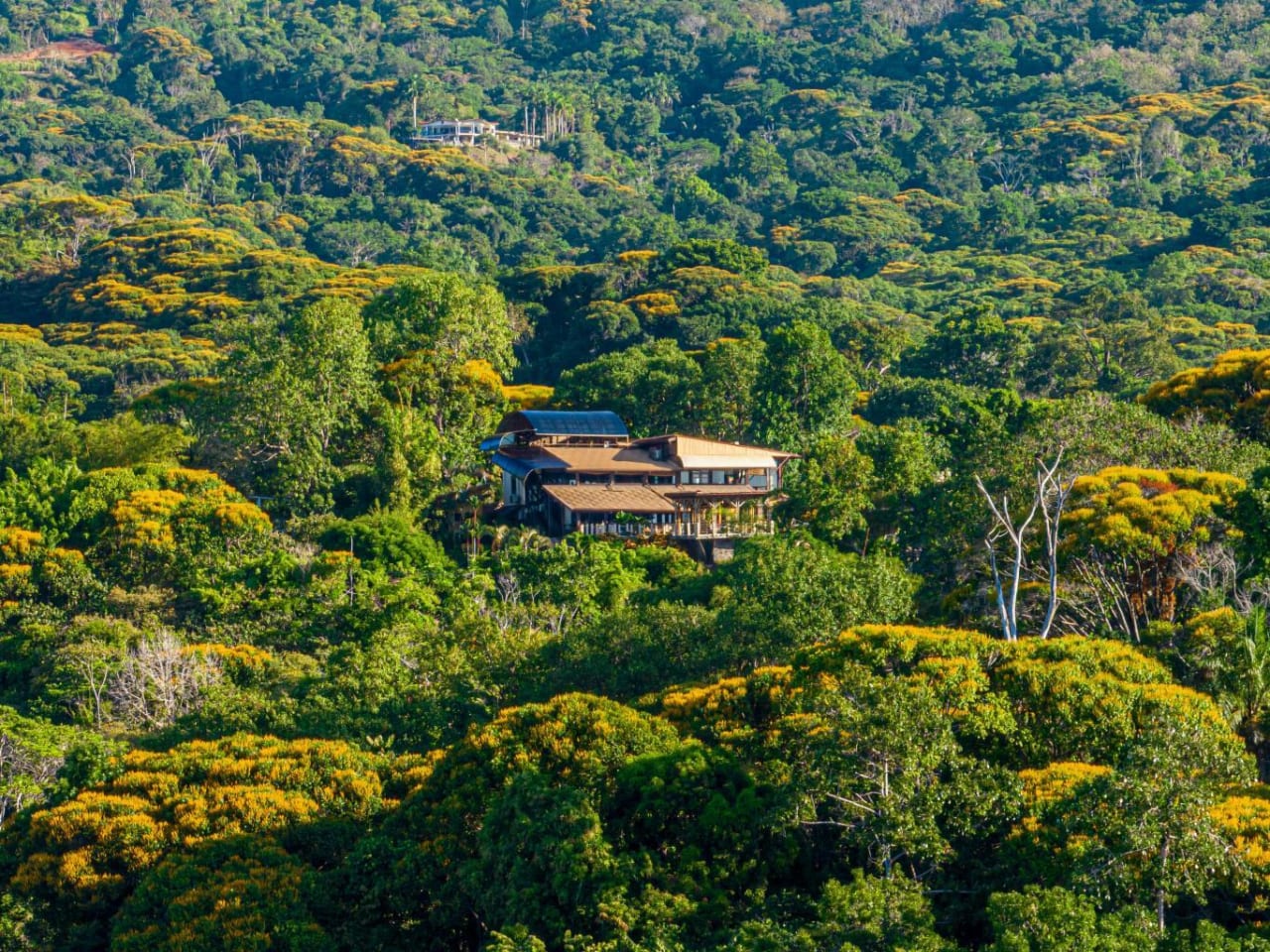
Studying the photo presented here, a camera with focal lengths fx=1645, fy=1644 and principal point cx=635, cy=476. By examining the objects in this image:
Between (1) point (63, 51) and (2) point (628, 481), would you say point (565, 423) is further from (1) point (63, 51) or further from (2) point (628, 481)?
(1) point (63, 51)

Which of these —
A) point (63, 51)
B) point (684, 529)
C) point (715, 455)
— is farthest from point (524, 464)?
point (63, 51)

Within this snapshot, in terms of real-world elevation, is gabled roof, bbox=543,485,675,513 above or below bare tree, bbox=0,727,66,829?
above

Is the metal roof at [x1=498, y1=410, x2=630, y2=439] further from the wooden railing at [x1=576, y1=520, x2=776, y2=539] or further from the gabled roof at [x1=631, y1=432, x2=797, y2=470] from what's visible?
the wooden railing at [x1=576, y1=520, x2=776, y2=539]

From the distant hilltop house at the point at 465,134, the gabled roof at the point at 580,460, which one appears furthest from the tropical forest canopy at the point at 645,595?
the distant hilltop house at the point at 465,134

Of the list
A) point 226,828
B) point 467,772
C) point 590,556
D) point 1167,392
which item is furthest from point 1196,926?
point 1167,392

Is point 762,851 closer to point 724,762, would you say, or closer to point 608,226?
point 724,762

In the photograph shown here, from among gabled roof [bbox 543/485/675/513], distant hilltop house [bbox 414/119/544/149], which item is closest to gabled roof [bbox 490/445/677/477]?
gabled roof [bbox 543/485/675/513]

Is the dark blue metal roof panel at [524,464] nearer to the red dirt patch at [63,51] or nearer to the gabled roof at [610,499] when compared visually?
the gabled roof at [610,499]
